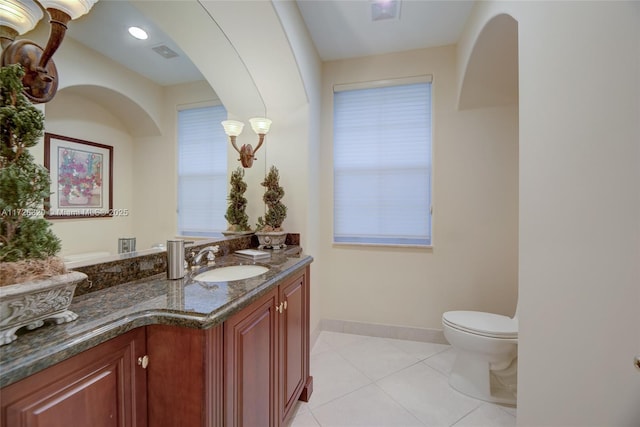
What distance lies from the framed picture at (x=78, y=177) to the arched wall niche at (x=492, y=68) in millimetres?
2205

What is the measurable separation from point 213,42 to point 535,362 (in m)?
2.51

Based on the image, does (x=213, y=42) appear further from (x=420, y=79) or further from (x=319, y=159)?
(x=420, y=79)

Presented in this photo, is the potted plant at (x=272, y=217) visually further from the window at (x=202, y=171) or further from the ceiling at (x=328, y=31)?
the ceiling at (x=328, y=31)

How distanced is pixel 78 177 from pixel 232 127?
1000mm

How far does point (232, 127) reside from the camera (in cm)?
186

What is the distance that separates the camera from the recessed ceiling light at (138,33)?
1.26 metres

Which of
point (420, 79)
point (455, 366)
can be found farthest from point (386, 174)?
point (455, 366)

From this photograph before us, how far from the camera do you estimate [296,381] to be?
5.11 feet

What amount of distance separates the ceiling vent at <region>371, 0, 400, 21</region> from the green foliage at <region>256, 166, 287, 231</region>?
4.65 feet

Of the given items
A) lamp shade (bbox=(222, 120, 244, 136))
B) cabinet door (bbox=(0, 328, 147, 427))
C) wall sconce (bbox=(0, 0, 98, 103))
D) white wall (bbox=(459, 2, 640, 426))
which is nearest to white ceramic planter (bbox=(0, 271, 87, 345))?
cabinet door (bbox=(0, 328, 147, 427))

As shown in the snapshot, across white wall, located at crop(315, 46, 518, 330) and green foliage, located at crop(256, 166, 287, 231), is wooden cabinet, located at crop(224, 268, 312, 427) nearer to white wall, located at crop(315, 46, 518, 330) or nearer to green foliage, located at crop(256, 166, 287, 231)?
green foliage, located at crop(256, 166, 287, 231)

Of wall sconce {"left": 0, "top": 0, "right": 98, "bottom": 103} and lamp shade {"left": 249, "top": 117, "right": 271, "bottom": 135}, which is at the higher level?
lamp shade {"left": 249, "top": 117, "right": 271, "bottom": 135}

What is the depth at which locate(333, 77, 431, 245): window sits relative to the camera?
2529 millimetres

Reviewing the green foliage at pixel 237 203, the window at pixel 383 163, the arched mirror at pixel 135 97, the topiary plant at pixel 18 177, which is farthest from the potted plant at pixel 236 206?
the topiary plant at pixel 18 177
